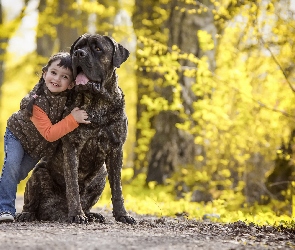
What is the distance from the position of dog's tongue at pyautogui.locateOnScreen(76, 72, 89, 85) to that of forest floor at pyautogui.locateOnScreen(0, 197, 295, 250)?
1.32m

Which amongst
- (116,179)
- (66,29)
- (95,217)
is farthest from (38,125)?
(66,29)

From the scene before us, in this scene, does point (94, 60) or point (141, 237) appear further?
point (94, 60)

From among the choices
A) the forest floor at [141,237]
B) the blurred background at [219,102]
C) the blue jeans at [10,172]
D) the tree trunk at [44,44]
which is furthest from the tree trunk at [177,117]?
the tree trunk at [44,44]

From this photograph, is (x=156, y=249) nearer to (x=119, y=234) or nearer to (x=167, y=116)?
(x=119, y=234)

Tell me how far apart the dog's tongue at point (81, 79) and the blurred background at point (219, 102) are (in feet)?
3.19

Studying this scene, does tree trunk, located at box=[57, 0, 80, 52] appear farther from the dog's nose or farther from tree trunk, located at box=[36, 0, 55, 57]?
the dog's nose

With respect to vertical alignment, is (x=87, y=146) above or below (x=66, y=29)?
below

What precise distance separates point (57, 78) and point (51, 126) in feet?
1.55

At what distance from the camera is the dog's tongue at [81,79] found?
17.2ft

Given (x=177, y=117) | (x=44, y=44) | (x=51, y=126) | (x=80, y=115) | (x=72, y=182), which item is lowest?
(x=72, y=182)

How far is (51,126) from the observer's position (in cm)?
533

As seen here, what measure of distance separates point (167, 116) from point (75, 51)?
18.0ft

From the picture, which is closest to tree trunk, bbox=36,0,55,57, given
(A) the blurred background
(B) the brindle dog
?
(A) the blurred background

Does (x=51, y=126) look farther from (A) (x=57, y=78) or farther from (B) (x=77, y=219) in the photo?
(B) (x=77, y=219)
